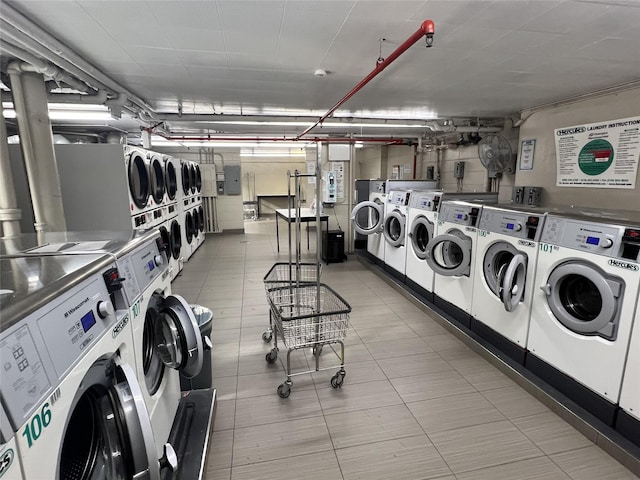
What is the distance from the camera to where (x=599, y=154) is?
11.3ft

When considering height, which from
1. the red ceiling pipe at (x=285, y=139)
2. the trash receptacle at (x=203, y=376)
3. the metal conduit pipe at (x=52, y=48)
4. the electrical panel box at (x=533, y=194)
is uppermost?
the metal conduit pipe at (x=52, y=48)

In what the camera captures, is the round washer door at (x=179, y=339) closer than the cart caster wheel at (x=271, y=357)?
A: Yes

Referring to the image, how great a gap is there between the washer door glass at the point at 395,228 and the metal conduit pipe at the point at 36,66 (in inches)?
143

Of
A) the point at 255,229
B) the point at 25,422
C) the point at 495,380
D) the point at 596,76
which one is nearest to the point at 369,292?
the point at 495,380

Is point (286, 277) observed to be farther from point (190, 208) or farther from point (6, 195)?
point (190, 208)

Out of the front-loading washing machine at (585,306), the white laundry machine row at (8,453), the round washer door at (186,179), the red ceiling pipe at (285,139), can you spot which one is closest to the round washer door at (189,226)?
the round washer door at (186,179)

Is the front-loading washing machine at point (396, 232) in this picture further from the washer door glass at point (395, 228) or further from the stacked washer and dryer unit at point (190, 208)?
the stacked washer and dryer unit at point (190, 208)

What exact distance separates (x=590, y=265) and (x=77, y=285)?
8.20 feet

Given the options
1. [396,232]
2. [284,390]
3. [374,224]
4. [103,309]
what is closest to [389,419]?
[284,390]

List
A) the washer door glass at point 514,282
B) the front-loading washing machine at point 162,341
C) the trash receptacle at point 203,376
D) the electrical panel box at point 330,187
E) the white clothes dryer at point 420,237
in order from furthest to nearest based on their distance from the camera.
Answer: the electrical panel box at point 330,187 → the white clothes dryer at point 420,237 → the washer door glass at point 514,282 → the trash receptacle at point 203,376 → the front-loading washing machine at point 162,341

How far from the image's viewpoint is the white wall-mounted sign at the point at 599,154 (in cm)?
316

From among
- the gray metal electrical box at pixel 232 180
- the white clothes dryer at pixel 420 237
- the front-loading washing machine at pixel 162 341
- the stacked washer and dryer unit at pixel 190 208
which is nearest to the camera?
the front-loading washing machine at pixel 162 341

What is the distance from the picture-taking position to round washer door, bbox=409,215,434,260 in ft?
12.6

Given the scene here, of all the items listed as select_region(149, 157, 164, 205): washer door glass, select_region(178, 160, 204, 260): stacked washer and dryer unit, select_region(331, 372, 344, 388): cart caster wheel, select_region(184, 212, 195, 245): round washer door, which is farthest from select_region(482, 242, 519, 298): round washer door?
select_region(184, 212, 195, 245): round washer door
